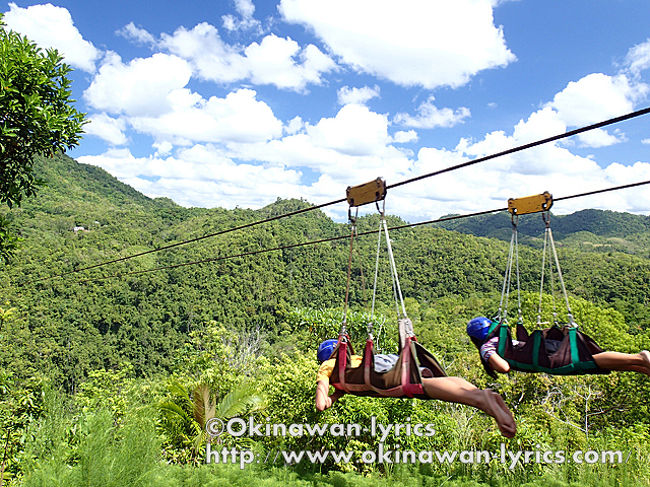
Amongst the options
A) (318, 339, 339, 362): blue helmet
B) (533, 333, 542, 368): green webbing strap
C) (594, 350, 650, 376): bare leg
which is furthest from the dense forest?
(594, 350, 650, 376): bare leg

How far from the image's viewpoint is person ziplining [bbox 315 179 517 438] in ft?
5.44

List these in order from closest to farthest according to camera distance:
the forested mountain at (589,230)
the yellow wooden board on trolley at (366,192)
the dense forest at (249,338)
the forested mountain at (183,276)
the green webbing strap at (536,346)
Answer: the yellow wooden board on trolley at (366,192) → the green webbing strap at (536,346) → the dense forest at (249,338) → the forested mountain at (183,276) → the forested mountain at (589,230)

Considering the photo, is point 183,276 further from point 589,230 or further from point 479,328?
point 589,230

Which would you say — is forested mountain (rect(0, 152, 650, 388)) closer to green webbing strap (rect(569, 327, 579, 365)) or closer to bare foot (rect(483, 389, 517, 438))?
green webbing strap (rect(569, 327, 579, 365))

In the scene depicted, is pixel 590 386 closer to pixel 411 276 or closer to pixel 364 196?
pixel 364 196

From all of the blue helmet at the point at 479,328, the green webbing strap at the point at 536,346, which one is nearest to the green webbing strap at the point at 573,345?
the green webbing strap at the point at 536,346

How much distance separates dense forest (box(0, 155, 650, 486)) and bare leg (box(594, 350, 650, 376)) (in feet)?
4.13

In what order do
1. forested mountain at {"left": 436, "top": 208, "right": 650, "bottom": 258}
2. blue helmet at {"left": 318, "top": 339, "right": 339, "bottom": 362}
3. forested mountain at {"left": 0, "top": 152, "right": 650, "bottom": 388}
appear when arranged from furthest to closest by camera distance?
forested mountain at {"left": 436, "top": 208, "right": 650, "bottom": 258}, forested mountain at {"left": 0, "top": 152, "right": 650, "bottom": 388}, blue helmet at {"left": 318, "top": 339, "right": 339, "bottom": 362}

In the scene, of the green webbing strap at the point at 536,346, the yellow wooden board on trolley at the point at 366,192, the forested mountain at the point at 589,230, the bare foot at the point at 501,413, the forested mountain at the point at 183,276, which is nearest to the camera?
the bare foot at the point at 501,413

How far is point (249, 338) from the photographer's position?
23141mm

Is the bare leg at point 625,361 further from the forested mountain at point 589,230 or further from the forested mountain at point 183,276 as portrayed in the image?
the forested mountain at point 589,230

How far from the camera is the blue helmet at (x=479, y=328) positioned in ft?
8.87

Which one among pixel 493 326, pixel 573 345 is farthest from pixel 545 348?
pixel 493 326

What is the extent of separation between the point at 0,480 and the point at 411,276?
50.8 meters
